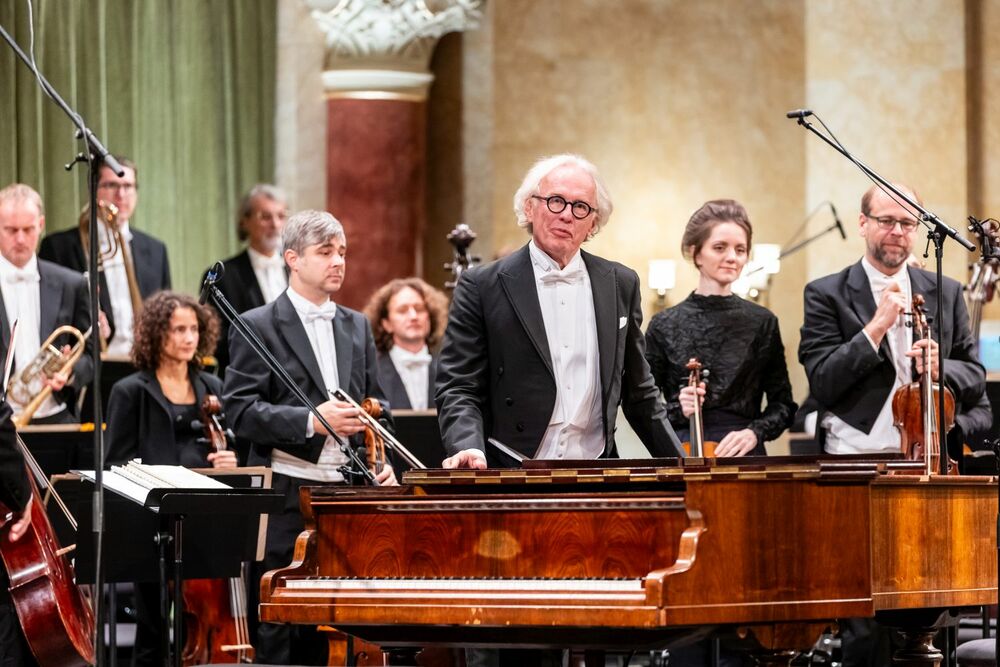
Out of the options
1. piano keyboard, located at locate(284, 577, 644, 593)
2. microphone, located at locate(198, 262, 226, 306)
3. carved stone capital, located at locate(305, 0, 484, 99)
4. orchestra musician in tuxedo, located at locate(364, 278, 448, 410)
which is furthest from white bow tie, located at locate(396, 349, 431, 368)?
piano keyboard, located at locate(284, 577, 644, 593)

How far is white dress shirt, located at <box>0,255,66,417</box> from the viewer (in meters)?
7.45

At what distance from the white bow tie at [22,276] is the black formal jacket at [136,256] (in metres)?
0.90

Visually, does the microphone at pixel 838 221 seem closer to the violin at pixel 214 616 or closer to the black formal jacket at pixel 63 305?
the black formal jacket at pixel 63 305

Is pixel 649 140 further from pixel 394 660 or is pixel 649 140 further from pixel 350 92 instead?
pixel 394 660

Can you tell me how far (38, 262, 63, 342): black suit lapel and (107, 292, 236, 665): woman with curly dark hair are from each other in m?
0.76

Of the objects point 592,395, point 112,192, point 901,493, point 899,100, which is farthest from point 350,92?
point 901,493

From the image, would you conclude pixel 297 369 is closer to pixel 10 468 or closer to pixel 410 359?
pixel 10 468

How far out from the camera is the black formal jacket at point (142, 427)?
661 cm

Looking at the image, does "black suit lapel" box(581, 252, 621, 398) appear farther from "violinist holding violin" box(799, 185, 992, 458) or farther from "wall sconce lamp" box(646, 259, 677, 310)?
"wall sconce lamp" box(646, 259, 677, 310)

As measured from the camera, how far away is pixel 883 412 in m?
5.90

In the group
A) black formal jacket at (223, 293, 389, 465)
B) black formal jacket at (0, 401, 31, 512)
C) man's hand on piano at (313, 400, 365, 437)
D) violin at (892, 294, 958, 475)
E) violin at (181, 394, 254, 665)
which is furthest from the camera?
violin at (181, 394, 254, 665)

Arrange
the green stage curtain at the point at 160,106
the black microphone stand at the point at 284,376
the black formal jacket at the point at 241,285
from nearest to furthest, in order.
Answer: the black microphone stand at the point at 284,376 < the black formal jacket at the point at 241,285 < the green stage curtain at the point at 160,106

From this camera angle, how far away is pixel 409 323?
26.3 feet

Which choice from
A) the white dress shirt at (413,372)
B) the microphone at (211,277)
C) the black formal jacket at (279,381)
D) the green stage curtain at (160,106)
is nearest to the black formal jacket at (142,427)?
the black formal jacket at (279,381)
